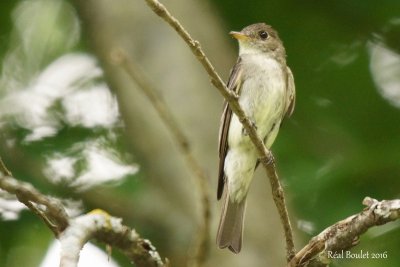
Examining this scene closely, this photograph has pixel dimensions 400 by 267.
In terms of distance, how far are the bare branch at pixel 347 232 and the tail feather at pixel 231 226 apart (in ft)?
4.45

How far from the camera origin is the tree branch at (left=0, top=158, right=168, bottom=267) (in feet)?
7.92

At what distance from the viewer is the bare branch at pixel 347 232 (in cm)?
319

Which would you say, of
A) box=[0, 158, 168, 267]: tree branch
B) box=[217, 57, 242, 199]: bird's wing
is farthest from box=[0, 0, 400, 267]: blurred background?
box=[0, 158, 168, 267]: tree branch

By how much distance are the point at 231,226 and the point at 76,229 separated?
2.49m

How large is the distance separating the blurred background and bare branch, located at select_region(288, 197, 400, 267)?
5.68 ft

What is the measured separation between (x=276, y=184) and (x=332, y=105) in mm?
2925

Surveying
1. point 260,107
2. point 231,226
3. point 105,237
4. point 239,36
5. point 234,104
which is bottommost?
point 105,237

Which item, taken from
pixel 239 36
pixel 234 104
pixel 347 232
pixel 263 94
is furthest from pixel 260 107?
pixel 347 232

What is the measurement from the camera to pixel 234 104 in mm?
3443

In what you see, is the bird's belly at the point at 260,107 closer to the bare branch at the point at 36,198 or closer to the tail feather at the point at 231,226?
the tail feather at the point at 231,226

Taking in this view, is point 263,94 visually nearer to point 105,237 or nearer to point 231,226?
point 231,226

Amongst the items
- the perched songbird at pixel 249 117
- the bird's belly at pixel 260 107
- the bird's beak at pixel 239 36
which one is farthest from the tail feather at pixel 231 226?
the bird's beak at pixel 239 36

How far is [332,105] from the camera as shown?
21.2 ft

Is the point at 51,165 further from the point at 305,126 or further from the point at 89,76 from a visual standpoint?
the point at 305,126
